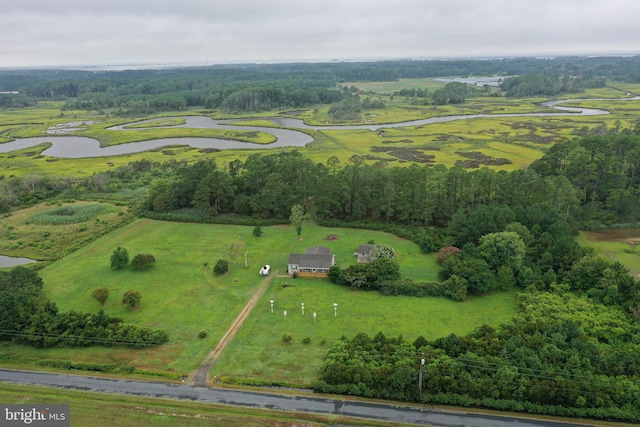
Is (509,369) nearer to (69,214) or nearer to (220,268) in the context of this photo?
(220,268)

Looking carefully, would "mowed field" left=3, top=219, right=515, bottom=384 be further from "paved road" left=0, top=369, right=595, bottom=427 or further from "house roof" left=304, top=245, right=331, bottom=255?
"house roof" left=304, top=245, right=331, bottom=255

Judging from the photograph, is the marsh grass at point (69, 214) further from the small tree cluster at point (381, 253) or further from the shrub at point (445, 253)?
the shrub at point (445, 253)

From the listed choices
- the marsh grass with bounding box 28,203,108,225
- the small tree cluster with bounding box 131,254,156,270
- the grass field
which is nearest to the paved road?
the small tree cluster with bounding box 131,254,156,270

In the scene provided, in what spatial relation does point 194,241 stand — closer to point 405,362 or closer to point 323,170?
point 323,170

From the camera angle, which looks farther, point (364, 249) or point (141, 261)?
point (364, 249)

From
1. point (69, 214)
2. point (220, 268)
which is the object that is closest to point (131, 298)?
point (220, 268)

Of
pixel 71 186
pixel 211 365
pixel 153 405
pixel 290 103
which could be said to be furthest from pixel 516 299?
pixel 290 103

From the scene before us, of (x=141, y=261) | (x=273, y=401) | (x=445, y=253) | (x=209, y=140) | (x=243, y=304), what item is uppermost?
(x=209, y=140)
